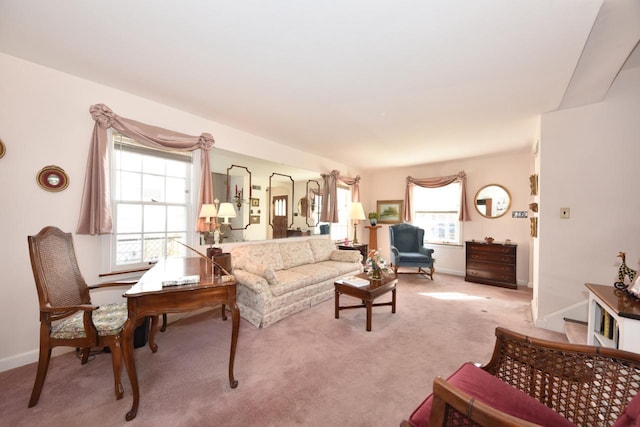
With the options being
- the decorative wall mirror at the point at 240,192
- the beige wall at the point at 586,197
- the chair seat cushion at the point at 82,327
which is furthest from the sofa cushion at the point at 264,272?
the beige wall at the point at 586,197

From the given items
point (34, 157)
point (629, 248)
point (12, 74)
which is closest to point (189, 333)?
point (34, 157)

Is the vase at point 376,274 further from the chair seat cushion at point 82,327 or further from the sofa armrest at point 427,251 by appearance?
the chair seat cushion at point 82,327

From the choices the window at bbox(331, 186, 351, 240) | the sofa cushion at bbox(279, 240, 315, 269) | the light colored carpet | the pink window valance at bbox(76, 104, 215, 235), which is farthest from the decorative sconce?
the window at bbox(331, 186, 351, 240)

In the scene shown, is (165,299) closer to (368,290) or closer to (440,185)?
(368,290)

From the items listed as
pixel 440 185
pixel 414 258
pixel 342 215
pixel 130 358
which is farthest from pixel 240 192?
pixel 440 185

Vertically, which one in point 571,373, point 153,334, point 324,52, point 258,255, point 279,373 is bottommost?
point 279,373

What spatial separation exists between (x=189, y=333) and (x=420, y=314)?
9.26 ft

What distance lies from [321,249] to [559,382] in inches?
141

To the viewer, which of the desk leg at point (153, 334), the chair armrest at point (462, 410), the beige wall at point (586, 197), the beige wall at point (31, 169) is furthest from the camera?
the beige wall at point (586, 197)

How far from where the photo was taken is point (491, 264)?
181 inches

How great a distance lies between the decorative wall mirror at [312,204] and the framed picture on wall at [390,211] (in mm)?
2244

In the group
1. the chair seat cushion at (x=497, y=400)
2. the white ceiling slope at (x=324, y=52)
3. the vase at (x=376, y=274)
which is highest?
the white ceiling slope at (x=324, y=52)

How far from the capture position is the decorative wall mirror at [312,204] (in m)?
4.86

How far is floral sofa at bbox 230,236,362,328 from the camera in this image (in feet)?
9.34
